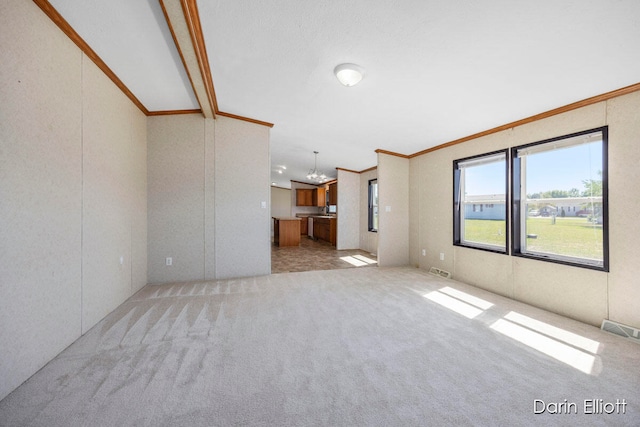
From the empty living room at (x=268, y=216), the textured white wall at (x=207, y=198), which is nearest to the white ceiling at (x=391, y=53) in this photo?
the empty living room at (x=268, y=216)

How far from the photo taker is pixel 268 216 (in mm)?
4191

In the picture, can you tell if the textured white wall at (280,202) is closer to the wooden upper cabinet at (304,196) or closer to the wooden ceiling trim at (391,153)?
the wooden upper cabinet at (304,196)

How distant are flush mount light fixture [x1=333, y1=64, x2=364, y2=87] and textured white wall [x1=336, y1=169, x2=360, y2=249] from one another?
185 inches

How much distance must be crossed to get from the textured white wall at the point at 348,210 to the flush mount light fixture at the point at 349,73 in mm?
4692

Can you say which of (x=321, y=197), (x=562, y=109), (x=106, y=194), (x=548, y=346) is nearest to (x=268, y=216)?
(x=106, y=194)

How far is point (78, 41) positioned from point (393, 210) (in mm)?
5050

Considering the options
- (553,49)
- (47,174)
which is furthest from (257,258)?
(553,49)

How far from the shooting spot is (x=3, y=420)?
127 centimetres

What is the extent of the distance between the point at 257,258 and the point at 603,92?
481 centimetres

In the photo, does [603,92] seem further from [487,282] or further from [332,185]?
[332,185]

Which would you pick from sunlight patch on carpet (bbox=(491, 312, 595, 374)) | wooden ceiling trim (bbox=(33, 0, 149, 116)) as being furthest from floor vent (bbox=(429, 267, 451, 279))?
wooden ceiling trim (bbox=(33, 0, 149, 116))

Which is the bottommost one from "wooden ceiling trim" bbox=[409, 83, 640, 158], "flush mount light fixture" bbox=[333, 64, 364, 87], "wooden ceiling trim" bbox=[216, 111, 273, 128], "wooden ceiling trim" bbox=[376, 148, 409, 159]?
"wooden ceiling trim" bbox=[409, 83, 640, 158]

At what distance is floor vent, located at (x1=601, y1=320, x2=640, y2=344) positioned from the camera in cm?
215

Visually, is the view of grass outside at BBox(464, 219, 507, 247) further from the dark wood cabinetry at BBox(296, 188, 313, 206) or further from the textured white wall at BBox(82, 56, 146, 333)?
the dark wood cabinetry at BBox(296, 188, 313, 206)
